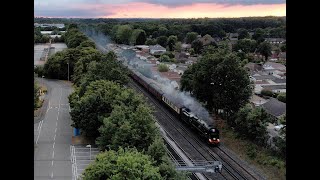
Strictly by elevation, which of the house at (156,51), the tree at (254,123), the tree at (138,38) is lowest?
the tree at (254,123)

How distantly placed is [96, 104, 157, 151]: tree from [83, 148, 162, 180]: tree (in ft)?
6.53

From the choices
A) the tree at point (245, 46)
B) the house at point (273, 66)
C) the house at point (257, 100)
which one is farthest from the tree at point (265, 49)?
the house at point (257, 100)

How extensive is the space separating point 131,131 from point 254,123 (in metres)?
5.62

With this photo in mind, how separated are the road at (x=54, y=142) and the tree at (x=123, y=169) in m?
3.51

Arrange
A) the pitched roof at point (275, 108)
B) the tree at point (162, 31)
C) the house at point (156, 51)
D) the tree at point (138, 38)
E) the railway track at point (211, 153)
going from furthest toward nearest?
the tree at point (162, 31) < the tree at point (138, 38) < the house at point (156, 51) < the pitched roof at point (275, 108) < the railway track at point (211, 153)

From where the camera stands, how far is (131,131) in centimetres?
1017

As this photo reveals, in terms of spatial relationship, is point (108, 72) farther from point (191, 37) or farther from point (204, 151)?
point (191, 37)

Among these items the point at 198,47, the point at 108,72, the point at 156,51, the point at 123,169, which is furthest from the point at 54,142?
the point at 198,47

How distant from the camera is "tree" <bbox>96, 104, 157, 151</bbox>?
10188 mm

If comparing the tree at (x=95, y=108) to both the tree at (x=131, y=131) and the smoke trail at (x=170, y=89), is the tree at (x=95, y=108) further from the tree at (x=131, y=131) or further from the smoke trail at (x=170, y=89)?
the smoke trail at (x=170, y=89)

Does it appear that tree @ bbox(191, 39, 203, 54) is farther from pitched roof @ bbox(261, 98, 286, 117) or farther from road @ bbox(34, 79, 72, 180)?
pitched roof @ bbox(261, 98, 286, 117)

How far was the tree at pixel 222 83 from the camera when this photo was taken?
1622 cm
